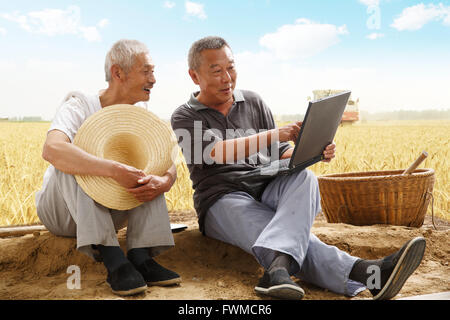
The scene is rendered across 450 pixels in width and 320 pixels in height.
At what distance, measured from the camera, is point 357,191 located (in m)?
3.43

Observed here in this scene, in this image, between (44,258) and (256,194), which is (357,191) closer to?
(256,194)

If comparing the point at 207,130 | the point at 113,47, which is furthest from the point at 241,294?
the point at 113,47

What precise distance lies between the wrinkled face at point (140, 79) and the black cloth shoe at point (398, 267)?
143cm

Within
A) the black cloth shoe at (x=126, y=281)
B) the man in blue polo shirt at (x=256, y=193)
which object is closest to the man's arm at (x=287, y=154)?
the man in blue polo shirt at (x=256, y=193)

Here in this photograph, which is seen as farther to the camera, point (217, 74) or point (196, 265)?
point (196, 265)

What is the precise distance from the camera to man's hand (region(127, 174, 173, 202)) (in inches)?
85.8

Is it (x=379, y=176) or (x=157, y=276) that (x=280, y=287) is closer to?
(x=157, y=276)

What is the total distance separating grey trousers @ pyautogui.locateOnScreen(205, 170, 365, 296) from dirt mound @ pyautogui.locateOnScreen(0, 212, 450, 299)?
0.09m

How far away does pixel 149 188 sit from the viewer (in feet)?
7.23

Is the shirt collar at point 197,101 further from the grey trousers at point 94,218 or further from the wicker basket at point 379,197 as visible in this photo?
the wicker basket at point 379,197

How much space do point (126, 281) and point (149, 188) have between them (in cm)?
43

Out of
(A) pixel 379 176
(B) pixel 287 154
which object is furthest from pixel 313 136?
(A) pixel 379 176

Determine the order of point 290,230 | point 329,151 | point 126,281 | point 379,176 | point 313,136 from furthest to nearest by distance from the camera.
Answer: point 379,176
point 329,151
point 313,136
point 290,230
point 126,281

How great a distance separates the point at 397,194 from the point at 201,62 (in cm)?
181
